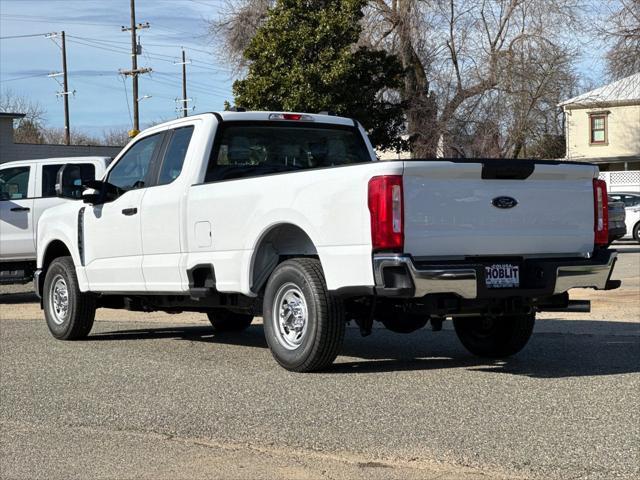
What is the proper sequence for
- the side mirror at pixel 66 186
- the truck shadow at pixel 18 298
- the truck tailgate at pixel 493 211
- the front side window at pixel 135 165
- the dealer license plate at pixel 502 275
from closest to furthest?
1. the truck tailgate at pixel 493 211
2. the dealer license plate at pixel 502 275
3. the front side window at pixel 135 165
4. the side mirror at pixel 66 186
5. the truck shadow at pixel 18 298

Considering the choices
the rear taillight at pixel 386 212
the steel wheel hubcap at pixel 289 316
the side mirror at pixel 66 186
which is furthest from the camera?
the side mirror at pixel 66 186

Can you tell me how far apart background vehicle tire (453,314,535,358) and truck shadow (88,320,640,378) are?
101mm

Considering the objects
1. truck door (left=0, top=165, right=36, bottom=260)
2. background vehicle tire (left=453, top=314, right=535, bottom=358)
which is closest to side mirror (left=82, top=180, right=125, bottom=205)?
background vehicle tire (left=453, top=314, right=535, bottom=358)

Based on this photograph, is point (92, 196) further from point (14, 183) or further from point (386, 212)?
point (14, 183)

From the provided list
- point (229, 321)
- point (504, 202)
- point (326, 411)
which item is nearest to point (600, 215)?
point (504, 202)

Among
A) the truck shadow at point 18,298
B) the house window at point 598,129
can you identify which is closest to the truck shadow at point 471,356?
the truck shadow at point 18,298

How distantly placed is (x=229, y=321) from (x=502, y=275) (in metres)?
4.71

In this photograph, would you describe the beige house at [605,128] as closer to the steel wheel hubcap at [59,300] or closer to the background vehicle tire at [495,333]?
the steel wheel hubcap at [59,300]

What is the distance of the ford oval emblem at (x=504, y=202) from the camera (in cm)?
787

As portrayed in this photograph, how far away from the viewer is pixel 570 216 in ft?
27.2

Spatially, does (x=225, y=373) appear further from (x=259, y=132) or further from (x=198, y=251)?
(x=259, y=132)

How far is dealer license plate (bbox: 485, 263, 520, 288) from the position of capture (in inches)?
305

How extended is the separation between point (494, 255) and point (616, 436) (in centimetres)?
213

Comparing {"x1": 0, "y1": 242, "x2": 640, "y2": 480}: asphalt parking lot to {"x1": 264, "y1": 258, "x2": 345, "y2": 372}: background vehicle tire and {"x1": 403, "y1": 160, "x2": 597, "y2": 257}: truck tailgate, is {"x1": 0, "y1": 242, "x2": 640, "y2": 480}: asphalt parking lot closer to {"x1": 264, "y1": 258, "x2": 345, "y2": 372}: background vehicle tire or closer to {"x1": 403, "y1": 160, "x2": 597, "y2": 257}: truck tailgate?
{"x1": 264, "y1": 258, "x2": 345, "y2": 372}: background vehicle tire
